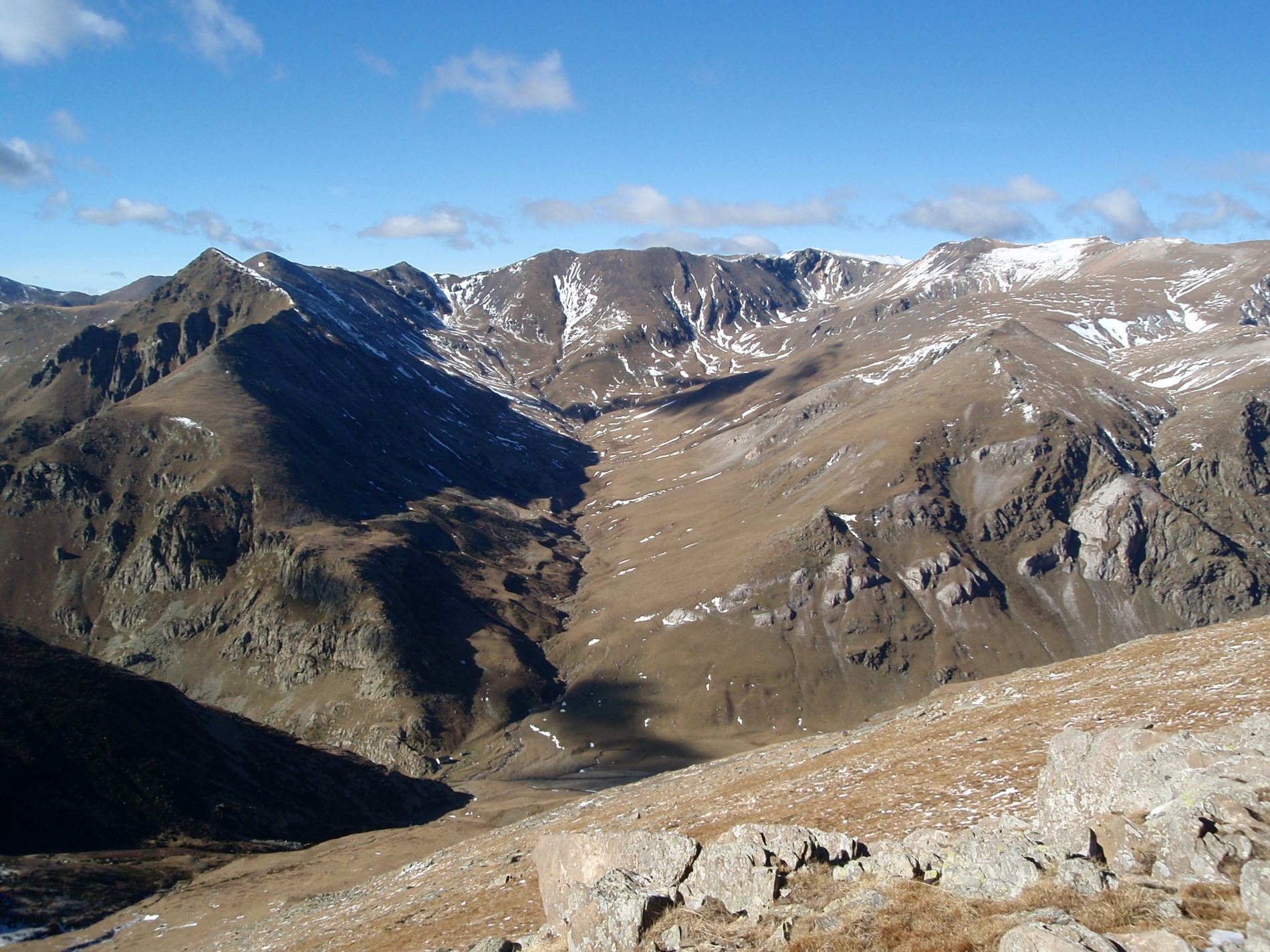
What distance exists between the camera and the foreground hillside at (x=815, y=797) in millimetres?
30547

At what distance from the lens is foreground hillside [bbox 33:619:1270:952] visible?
30547mm

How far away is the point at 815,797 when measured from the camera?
1455 inches

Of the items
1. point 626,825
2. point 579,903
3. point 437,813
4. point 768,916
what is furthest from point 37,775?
point 768,916

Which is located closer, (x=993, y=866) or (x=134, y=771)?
(x=993, y=866)

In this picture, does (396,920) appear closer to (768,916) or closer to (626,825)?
Result: (626,825)

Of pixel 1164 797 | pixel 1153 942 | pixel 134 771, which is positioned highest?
pixel 1153 942


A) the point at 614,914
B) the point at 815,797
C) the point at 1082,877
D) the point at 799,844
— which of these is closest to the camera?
the point at 1082,877

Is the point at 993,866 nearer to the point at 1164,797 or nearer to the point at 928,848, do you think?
the point at 928,848

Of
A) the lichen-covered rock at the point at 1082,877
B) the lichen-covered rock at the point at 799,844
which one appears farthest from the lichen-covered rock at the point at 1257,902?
the lichen-covered rock at the point at 799,844

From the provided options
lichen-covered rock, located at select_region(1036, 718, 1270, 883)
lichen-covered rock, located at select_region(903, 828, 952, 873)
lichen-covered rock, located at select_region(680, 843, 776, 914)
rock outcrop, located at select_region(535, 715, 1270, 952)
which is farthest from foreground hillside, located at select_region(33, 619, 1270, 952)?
lichen-covered rock, located at select_region(680, 843, 776, 914)

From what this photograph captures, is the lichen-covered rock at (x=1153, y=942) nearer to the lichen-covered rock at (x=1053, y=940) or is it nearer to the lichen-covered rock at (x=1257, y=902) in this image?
the lichen-covered rock at (x=1053, y=940)

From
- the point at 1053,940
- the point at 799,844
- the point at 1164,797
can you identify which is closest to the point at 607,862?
the point at 799,844

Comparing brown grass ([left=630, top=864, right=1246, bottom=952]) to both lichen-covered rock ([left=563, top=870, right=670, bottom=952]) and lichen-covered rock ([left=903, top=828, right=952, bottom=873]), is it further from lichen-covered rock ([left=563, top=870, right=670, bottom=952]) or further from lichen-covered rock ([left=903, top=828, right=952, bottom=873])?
lichen-covered rock ([left=903, top=828, right=952, bottom=873])

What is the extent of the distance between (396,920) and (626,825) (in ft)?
46.8
